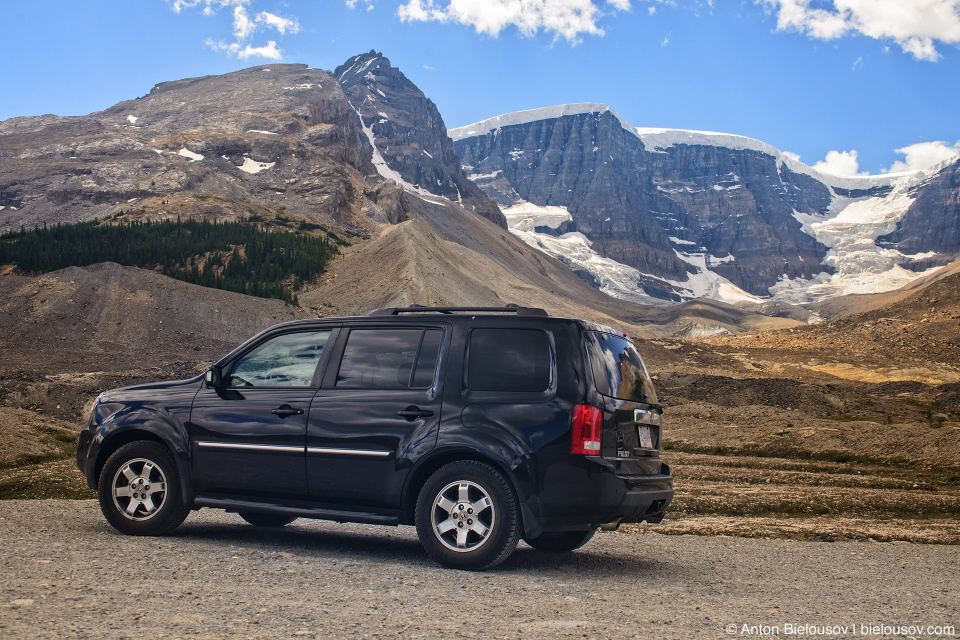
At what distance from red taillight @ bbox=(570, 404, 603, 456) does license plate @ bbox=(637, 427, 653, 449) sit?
26.5 inches

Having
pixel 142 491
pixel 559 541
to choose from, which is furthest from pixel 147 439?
pixel 559 541

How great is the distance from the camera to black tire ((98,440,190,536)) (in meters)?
7.43

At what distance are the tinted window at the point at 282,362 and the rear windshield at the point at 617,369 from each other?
269 centimetres

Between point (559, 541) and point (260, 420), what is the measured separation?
3.29m

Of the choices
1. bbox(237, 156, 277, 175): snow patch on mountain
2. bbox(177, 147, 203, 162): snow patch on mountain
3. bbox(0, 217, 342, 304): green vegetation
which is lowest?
bbox(0, 217, 342, 304): green vegetation

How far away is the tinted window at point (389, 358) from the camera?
22.6ft

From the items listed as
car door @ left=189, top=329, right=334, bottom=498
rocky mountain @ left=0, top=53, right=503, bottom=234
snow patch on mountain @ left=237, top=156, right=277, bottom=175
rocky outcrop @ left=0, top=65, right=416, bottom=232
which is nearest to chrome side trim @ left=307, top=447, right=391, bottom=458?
car door @ left=189, top=329, right=334, bottom=498

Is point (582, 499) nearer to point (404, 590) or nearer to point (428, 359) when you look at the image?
point (404, 590)

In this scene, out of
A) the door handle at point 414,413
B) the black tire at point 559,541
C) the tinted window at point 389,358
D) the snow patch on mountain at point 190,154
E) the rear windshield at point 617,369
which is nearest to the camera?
the rear windshield at point 617,369

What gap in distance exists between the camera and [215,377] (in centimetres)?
752

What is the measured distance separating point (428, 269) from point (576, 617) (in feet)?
227

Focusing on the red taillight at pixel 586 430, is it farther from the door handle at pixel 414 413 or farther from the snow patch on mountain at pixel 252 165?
the snow patch on mountain at pixel 252 165

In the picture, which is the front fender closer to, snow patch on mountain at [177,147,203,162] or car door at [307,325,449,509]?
car door at [307,325,449,509]

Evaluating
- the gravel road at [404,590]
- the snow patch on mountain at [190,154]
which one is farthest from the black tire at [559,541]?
the snow patch on mountain at [190,154]
